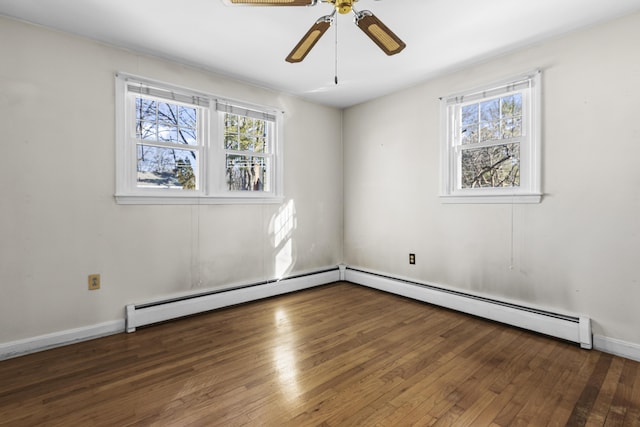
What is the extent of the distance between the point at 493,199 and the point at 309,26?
90.2 inches

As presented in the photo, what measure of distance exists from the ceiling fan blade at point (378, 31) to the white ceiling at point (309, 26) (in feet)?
1.52

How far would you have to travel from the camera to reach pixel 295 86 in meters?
3.72

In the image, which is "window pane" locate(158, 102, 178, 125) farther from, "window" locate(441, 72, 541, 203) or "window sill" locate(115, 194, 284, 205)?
"window" locate(441, 72, 541, 203)

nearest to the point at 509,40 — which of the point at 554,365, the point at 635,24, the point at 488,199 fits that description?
the point at 635,24

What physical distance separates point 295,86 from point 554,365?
141 inches

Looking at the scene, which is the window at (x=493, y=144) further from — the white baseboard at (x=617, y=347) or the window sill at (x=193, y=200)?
the window sill at (x=193, y=200)

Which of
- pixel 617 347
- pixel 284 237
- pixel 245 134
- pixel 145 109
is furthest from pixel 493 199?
pixel 145 109

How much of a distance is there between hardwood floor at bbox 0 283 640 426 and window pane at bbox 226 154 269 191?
1.53 m

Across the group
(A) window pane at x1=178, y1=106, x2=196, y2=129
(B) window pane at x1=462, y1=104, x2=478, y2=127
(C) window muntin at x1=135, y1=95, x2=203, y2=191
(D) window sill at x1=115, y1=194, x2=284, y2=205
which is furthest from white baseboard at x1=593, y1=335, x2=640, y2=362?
(A) window pane at x1=178, y1=106, x2=196, y2=129

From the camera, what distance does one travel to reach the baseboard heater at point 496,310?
2.46m

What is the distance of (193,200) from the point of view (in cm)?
319

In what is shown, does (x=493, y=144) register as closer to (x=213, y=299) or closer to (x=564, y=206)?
(x=564, y=206)

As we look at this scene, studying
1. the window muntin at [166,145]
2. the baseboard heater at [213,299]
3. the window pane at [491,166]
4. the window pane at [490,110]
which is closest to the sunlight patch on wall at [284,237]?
the baseboard heater at [213,299]

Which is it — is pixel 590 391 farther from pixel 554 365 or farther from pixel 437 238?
pixel 437 238
